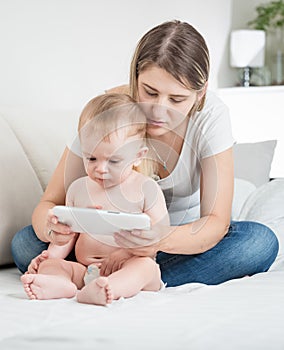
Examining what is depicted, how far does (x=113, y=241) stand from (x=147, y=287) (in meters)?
0.13

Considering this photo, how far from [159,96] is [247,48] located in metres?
2.40

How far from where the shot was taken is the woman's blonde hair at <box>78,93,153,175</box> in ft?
5.32

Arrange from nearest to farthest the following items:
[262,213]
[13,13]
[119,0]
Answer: [262,213], [13,13], [119,0]

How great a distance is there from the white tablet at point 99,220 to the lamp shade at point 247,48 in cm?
266

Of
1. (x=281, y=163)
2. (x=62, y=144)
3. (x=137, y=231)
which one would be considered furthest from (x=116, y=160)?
(x=281, y=163)

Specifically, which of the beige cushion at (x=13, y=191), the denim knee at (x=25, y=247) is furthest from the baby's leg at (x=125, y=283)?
the beige cushion at (x=13, y=191)

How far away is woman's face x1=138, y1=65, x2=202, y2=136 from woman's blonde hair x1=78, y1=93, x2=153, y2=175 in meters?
0.05

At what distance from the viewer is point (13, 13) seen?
2812 mm

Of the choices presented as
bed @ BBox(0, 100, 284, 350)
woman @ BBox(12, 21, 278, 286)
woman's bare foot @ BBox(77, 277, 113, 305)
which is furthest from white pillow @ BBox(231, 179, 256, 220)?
woman's bare foot @ BBox(77, 277, 113, 305)

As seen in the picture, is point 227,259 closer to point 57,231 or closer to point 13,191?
point 57,231

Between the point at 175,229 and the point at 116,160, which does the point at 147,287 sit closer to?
the point at 175,229

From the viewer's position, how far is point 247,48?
4.04 m

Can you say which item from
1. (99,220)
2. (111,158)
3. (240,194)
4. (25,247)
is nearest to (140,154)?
(111,158)

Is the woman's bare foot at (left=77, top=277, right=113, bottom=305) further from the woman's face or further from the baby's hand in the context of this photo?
the woman's face
